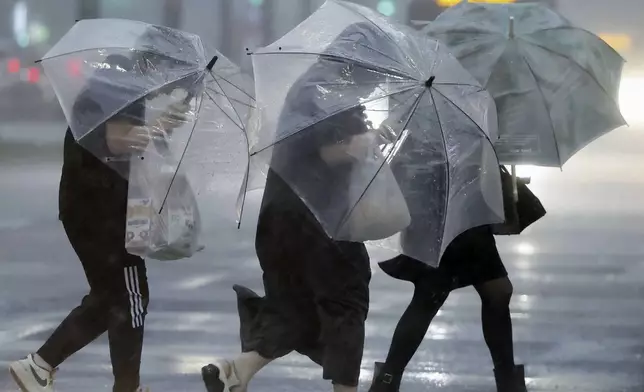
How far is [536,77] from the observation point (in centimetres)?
400

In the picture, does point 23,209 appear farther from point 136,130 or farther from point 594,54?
point 594,54

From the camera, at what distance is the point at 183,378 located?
194 inches

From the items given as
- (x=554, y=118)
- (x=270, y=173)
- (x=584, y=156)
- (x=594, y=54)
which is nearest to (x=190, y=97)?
(x=270, y=173)

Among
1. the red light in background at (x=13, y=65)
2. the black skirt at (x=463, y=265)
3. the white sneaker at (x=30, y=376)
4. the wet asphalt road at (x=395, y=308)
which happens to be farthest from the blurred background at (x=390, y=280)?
the red light in background at (x=13, y=65)

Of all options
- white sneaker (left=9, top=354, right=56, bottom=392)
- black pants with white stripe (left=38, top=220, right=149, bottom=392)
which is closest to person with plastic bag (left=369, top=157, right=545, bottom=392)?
black pants with white stripe (left=38, top=220, right=149, bottom=392)

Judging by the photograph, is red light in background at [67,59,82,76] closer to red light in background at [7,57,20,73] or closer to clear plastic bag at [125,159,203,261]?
clear plastic bag at [125,159,203,261]

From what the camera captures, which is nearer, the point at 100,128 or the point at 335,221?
the point at 335,221

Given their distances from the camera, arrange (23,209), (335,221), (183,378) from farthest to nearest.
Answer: (23,209) < (183,378) < (335,221)

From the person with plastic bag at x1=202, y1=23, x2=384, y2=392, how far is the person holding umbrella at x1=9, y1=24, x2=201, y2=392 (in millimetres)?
518

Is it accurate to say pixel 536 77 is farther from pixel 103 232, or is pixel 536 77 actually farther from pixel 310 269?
pixel 103 232

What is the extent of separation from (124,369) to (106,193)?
0.80m

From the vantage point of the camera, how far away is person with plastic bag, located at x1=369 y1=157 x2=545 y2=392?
13.6 ft

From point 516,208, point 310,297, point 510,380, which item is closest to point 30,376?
point 310,297

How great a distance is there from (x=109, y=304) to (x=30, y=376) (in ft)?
1.52
